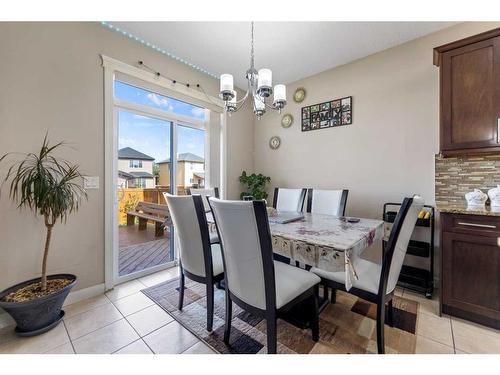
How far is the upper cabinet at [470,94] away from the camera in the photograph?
5.62 ft

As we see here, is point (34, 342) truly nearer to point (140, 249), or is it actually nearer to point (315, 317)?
point (140, 249)

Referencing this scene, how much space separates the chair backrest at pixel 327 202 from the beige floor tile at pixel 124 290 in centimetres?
210

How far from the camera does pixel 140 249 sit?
121 inches

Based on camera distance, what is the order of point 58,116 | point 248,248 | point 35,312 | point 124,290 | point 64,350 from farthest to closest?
1. point 124,290
2. point 58,116
3. point 35,312
4. point 64,350
5. point 248,248

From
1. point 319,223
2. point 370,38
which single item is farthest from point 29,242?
point 370,38

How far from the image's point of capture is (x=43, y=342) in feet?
4.90

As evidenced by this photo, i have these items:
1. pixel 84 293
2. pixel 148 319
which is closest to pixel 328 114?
pixel 148 319

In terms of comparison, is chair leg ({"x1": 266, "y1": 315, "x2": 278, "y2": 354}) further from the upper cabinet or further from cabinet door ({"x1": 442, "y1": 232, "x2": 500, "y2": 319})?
the upper cabinet

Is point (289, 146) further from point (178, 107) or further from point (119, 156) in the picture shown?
point (119, 156)

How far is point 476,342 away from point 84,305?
3177 millimetres

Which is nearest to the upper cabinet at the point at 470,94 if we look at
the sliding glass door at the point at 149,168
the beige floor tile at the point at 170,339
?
the beige floor tile at the point at 170,339

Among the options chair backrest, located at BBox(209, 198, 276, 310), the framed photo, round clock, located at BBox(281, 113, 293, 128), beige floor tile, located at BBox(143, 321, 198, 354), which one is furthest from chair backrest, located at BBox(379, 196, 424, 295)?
round clock, located at BBox(281, 113, 293, 128)

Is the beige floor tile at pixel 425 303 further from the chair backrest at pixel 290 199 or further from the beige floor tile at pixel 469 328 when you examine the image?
the chair backrest at pixel 290 199

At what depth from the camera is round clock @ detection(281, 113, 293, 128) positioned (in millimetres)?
3442
